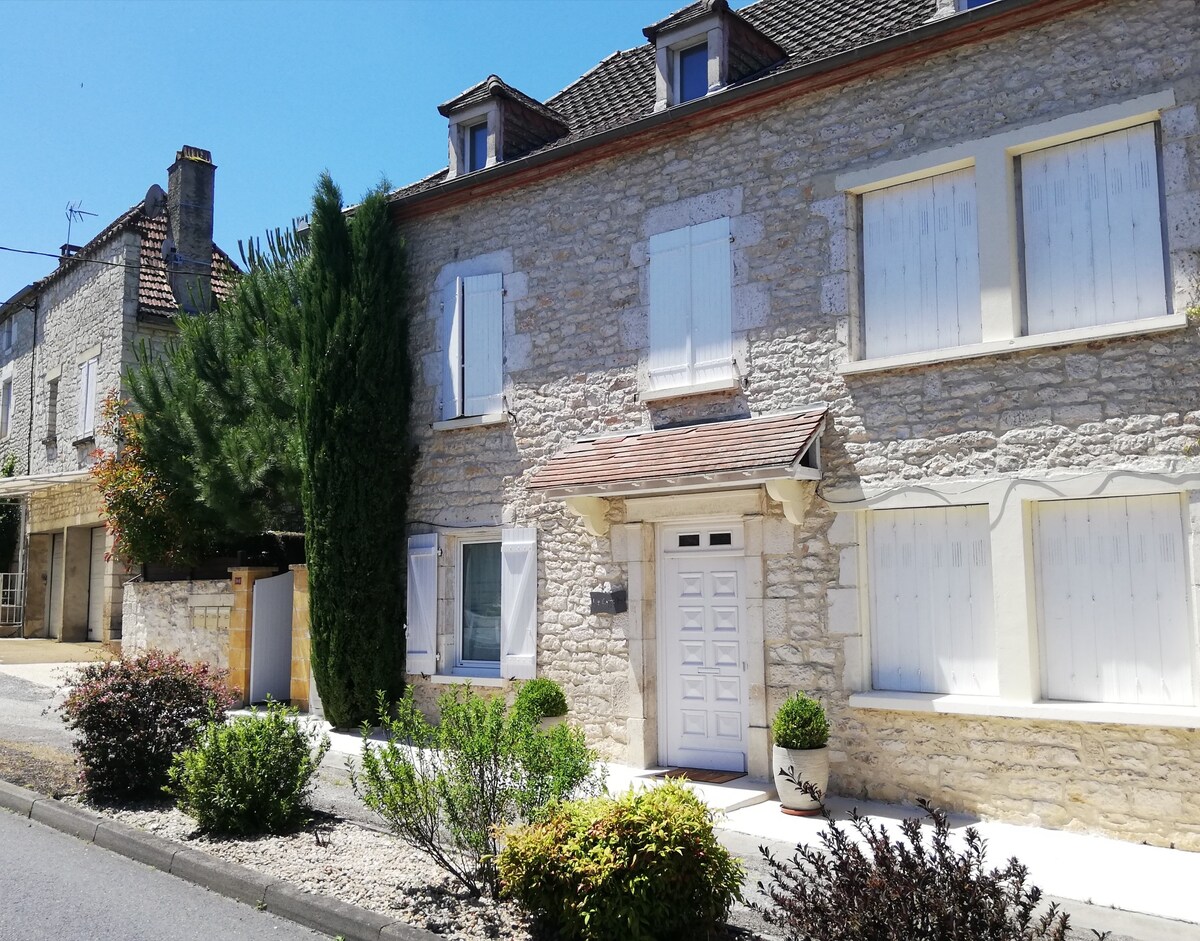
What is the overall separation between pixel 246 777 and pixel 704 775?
3.79m

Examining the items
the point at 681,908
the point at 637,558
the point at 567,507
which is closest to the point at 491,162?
the point at 567,507

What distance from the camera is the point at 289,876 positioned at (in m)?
5.55

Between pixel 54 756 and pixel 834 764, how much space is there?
6.66m

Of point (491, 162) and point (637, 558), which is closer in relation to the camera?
point (637, 558)

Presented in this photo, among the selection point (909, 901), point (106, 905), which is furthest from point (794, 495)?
point (106, 905)

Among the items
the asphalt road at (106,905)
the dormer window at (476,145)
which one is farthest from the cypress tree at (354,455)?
the asphalt road at (106,905)

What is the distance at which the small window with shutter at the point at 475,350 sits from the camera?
419 inches

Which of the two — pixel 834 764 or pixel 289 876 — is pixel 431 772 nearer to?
pixel 289 876

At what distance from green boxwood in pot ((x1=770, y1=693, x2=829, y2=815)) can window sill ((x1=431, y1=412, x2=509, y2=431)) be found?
4.27m

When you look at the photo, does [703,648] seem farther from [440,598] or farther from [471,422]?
[471,422]

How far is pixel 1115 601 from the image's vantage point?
22.9ft

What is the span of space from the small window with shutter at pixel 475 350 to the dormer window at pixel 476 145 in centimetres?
142

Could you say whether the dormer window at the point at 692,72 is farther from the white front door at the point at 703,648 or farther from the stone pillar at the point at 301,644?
the stone pillar at the point at 301,644

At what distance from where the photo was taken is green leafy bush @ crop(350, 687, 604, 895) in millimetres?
5102
